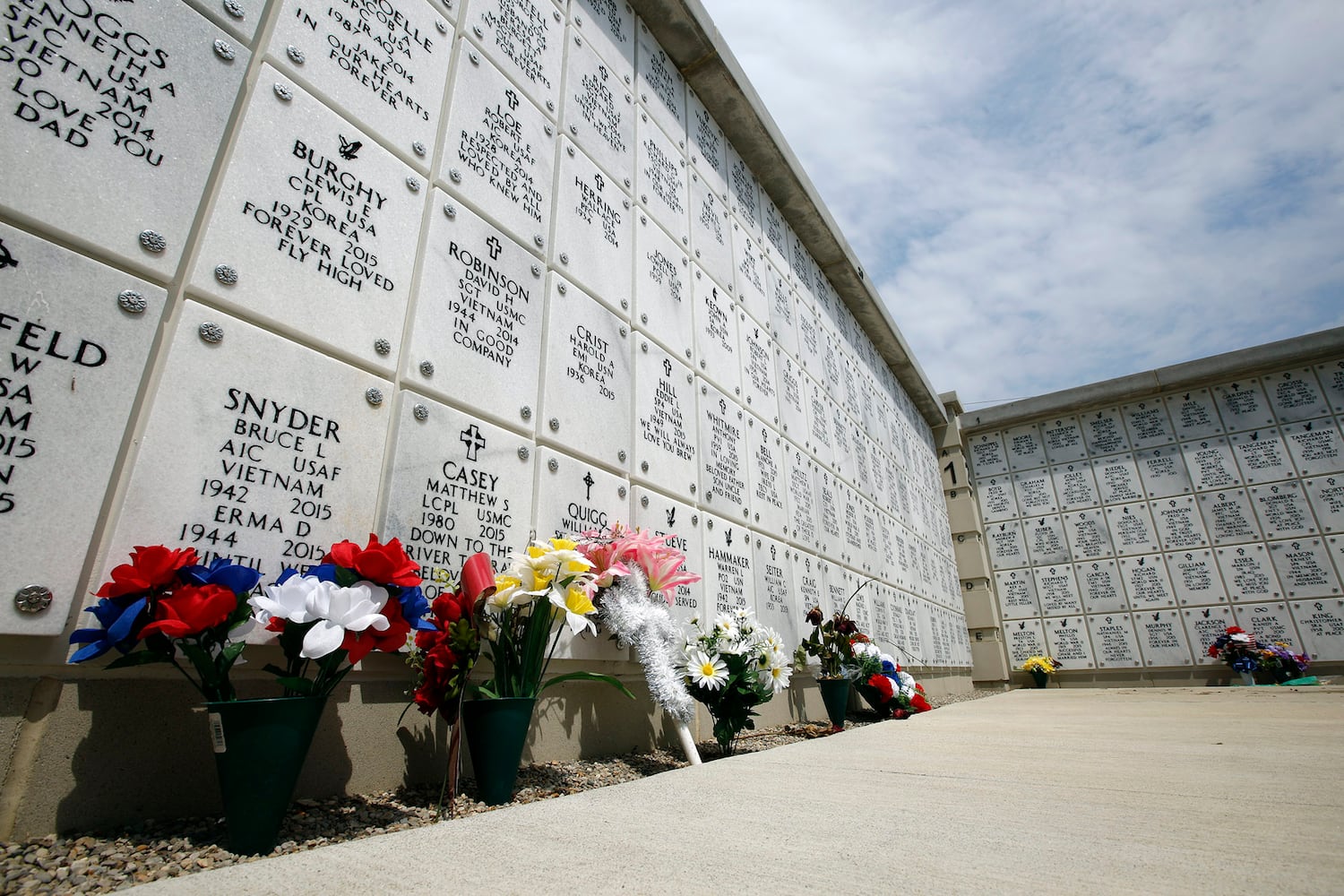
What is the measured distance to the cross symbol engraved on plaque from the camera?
204cm

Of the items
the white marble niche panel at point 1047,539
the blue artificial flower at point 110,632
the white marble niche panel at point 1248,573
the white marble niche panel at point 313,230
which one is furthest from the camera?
the white marble niche panel at point 1047,539

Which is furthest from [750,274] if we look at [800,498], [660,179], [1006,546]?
[1006,546]

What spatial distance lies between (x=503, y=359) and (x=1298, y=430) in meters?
11.3

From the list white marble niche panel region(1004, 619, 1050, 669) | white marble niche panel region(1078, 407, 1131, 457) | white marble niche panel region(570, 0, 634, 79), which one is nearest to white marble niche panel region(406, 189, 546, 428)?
white marble niche panel region(570, 0, 634, 79)

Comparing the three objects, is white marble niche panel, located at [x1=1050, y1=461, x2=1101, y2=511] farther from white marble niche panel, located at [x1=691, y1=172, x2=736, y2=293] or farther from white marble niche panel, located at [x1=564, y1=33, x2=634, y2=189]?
Answer: white marble niche panel, located at [x1=564, y1=33, x2=634, y2=189]

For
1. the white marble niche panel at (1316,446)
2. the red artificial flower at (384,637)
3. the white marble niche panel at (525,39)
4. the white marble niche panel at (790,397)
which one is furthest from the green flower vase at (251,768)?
the white marble niche panel at (1316,446)

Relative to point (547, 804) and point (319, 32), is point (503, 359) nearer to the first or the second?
point (319, 32)

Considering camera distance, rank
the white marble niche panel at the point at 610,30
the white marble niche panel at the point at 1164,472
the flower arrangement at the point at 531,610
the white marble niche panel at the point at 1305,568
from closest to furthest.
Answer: the flower arrangement at the point at 531,610, the white marble niche panel at the point at 610,30, the white marble niche panel at the point at 1305,568, the white marble niche panel at the point at 1164,472

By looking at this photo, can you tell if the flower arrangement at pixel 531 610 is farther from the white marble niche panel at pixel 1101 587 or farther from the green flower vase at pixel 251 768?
the white marble niche panel at pixel 1101 587

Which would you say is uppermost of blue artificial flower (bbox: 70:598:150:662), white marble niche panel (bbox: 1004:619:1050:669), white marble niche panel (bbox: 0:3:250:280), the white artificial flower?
white marble niche panel (bbox: 0:3:250:280)

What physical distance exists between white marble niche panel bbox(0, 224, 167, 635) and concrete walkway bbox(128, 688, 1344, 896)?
1.98 feet

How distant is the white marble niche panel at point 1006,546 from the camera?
9969mm

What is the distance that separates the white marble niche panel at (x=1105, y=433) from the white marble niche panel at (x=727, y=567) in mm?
8693

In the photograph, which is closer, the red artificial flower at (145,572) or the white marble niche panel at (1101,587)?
the red artificial flower at (145,572)
